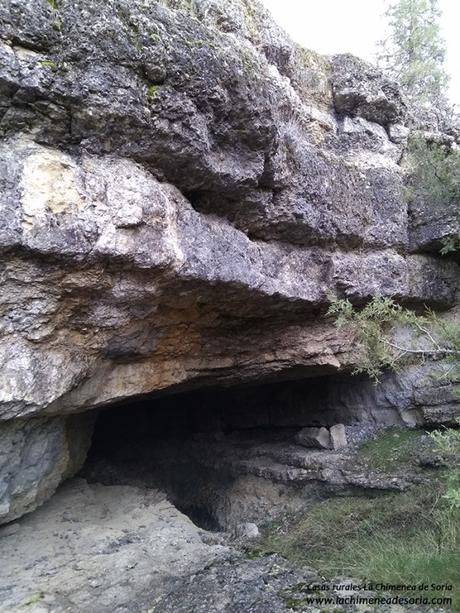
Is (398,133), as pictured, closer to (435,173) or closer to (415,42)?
(435,173)

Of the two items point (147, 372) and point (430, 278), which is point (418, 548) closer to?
point (147, 372)

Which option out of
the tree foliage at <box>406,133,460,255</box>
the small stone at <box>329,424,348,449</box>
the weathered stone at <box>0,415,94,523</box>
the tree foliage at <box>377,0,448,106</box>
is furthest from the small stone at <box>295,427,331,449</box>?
the tree foliage at <box>377,0,448,106</box>

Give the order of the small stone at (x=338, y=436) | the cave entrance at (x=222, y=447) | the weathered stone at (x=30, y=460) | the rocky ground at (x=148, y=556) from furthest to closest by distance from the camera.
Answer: the small stone at (x=338, y=436), the cave entrance at (x=222, y=447), the weathered stone at (x=30, y=460), the rocky ground at (x=148, y=556)

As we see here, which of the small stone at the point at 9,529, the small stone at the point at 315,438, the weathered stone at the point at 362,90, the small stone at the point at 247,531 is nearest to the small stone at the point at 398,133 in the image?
the weathered stone at the point at 362,90

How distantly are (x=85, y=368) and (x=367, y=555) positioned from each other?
345 cm

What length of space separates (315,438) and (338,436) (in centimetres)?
41

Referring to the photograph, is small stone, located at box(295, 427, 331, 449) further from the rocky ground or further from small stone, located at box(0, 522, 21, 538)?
small stone, located at box(0, 522, 21, 538)

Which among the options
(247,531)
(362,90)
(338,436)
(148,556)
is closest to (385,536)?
(247,531)

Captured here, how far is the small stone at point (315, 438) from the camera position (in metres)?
8.23

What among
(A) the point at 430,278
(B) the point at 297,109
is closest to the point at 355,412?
(A) the point at 430,278

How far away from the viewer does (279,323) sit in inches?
270

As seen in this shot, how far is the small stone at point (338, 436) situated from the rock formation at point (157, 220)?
4.58ft

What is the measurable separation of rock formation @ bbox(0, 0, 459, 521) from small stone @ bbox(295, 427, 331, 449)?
1.51 meters

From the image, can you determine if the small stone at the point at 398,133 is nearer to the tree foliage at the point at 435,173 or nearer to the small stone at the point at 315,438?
the tree foliage at the point at 435,173
